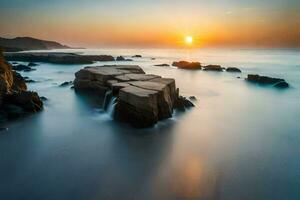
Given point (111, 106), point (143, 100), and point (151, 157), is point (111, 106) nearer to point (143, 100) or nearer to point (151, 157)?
point (143, 100)

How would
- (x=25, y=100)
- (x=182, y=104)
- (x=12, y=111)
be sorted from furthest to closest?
(x=182, y=104)
(x=25, y=100)
(x=12, y=111)

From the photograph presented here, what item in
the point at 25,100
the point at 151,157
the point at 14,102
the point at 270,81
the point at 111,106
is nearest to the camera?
the point at 151,157

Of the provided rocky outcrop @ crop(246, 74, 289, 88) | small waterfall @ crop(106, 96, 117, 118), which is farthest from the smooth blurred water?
rocky outcrop @ crop(246, 74, 289, 88)

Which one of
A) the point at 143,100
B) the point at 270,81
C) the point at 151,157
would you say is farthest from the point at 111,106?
the point at 270,81

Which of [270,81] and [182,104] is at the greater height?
[182,104]

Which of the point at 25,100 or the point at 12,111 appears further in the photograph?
the point at 25,100

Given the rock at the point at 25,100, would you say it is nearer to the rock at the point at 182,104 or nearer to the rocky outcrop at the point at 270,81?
the rock at the point at 182,104

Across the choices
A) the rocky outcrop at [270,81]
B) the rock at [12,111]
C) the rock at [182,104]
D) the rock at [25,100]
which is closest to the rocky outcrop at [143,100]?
the rock at [182,104]

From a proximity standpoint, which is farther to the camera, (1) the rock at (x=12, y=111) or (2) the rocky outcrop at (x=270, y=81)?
(2) the rocky outcrop at (x=270, y=81)

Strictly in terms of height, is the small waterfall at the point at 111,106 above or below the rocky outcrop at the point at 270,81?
above

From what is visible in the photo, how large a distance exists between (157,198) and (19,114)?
6.80 meters

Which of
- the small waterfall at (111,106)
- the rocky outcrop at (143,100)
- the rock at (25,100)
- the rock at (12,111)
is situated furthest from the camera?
the small waterfall at (111,106)

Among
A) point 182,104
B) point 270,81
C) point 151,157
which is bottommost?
point 270,81

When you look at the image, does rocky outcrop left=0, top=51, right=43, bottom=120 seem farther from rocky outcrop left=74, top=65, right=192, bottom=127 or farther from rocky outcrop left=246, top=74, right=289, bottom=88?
rocky outcrop left=246, top=74, right=289, bottom=88
